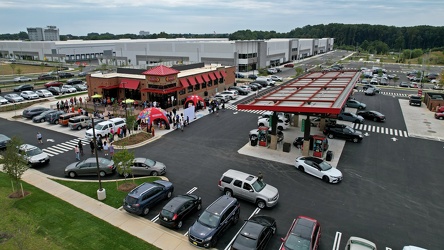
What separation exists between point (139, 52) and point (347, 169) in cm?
9843

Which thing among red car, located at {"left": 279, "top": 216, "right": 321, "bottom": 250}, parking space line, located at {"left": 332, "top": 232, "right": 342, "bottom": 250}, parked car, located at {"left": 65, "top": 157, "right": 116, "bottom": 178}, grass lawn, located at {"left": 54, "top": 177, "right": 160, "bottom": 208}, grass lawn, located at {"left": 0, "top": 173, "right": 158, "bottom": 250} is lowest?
parking space line, located at {"left": 332, "top": 232, "right": 342, "bottom": 250}

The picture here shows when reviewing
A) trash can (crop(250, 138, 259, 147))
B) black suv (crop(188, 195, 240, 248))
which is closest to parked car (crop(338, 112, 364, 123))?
trash can (crop(250, 138, 259, 147))

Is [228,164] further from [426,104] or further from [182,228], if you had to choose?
[426,104]

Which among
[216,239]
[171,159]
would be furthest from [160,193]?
[171,159]

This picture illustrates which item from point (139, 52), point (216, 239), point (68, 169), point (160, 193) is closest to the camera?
point (216, 239)

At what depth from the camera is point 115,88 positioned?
50406mm

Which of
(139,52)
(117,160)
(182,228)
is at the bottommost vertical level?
(182,228)

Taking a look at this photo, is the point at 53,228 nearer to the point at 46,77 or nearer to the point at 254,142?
the point at 254,142

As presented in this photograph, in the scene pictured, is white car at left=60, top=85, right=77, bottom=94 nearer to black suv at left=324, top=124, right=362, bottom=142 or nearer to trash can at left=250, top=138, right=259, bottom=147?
→ trash can at left=250, top=138, right=259, bottom=147

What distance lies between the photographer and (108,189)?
2158 centimetres

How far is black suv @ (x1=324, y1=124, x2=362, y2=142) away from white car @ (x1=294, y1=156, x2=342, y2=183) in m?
9.72

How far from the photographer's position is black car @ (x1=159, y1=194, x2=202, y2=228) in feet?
55.0

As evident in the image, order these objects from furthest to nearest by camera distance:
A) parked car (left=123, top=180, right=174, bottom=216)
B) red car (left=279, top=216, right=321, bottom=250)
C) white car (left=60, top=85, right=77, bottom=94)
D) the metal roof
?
white car (left=60, top=85, right=77, bottom=94) < the metal roof < parked car (left=123, top=180, right=174, bottom=216) < red car (left=279, top=216, right=321, bottom=250)

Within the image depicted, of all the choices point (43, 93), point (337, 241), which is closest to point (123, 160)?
point (337, 241)
